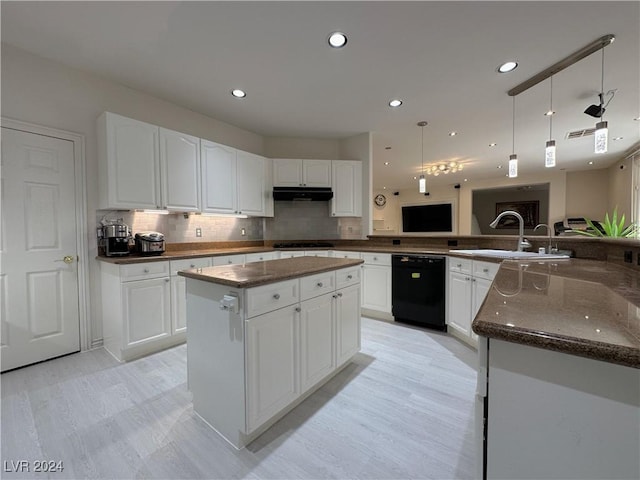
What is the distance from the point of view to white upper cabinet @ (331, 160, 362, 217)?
4.04 m

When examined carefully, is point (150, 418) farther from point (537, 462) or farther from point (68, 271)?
point (537, 462)

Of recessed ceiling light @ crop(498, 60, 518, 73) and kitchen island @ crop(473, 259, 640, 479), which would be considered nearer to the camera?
kitchen island @ crop(473, 259, 640, 479)

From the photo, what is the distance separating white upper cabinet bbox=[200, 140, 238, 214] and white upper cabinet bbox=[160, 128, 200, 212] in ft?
0.30

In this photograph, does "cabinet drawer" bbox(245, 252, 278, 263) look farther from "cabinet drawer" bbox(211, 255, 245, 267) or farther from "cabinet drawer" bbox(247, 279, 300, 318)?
"cabinet drawer" bbox(247, 279, 300, 318)

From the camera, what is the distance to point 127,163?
8.18ft

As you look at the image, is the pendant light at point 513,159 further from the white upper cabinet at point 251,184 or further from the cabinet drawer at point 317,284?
the white upper cabinet at point 251,184

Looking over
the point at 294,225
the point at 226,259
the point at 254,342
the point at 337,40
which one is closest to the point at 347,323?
the point at 254,342

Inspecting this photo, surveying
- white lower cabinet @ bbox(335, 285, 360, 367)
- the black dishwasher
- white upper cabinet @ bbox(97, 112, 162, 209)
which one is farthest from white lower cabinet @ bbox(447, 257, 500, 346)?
white upper cabinet @ bbox(97, 112, 162, 209)

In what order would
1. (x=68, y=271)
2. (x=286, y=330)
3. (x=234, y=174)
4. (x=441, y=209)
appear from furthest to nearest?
(x=441, y=209)
(x=234, y=174)
(x=68, y=271)
(x=286, y=330)

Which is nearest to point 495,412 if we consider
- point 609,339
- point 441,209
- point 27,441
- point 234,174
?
point 609,339

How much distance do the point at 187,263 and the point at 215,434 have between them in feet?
5.36

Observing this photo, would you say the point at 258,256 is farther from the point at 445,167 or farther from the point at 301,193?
the point at 445,167

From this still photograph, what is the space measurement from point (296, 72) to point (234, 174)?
1523 millimetres

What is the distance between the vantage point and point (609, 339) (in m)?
0.56
